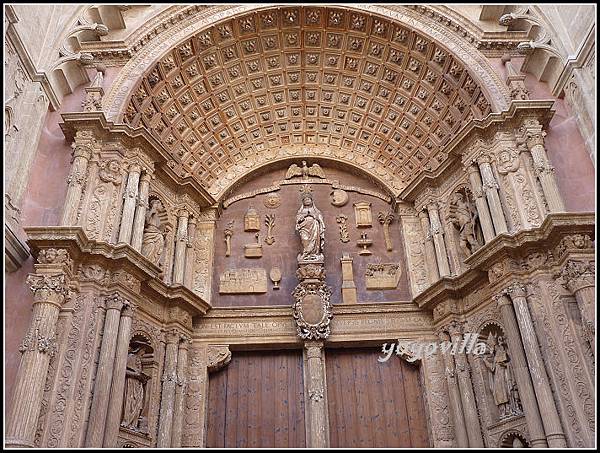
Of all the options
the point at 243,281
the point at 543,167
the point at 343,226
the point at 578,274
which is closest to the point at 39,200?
the point at 243,281

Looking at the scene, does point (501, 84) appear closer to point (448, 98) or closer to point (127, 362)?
point (448, 98)

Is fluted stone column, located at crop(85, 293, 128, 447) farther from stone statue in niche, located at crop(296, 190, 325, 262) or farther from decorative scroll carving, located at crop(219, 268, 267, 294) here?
stone statue in niche, located at crop(296, 190, 325, 262)

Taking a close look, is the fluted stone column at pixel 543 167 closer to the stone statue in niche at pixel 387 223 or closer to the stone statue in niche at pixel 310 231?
the stone statue in niche at pixel 387 223

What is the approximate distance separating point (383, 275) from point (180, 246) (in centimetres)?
409

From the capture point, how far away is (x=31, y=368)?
666 cm

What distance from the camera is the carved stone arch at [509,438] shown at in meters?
7.57

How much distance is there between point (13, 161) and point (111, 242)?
6.01ft

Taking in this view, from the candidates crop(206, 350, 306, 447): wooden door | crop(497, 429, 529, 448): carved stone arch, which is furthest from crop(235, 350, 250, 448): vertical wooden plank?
crop(497, 429, 529, 448): carved stone arch

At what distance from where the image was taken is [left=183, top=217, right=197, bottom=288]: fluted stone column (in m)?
9.93

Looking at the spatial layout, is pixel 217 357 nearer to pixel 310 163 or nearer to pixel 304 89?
pixel 310 163

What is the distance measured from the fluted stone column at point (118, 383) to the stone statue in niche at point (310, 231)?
11.8 feet

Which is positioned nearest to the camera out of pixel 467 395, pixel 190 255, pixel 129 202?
pixel 467 395

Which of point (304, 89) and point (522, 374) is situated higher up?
point (304, 89)

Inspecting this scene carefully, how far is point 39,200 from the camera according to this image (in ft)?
27.3
